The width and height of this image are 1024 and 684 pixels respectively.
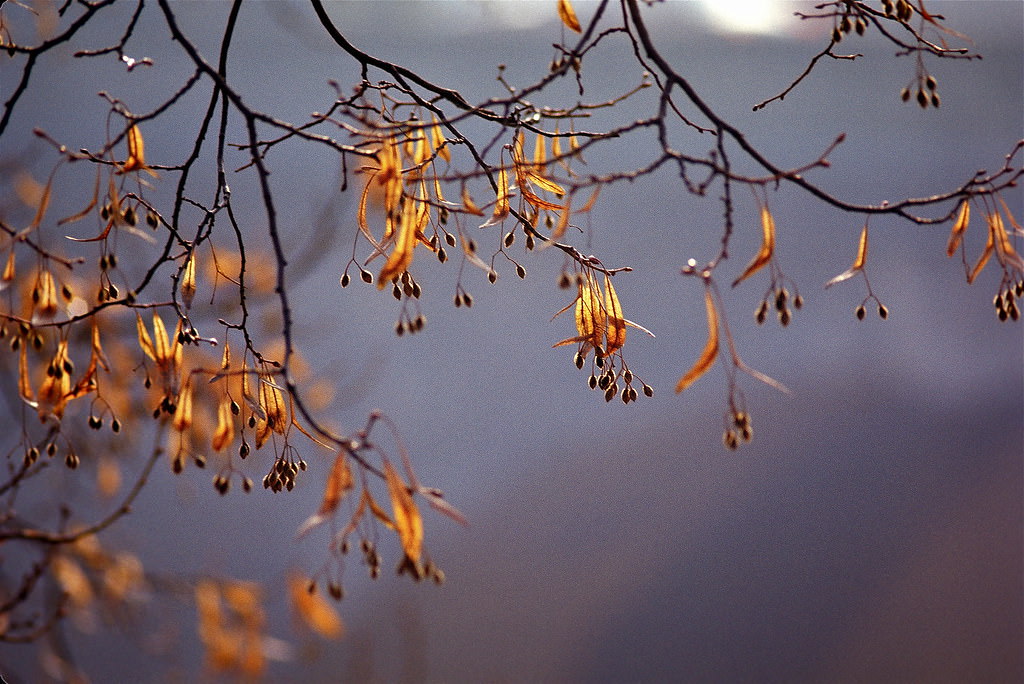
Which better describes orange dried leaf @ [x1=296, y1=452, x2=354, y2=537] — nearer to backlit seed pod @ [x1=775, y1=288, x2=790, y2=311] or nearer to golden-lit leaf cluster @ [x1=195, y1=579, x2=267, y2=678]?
backlit seed pod @ [x1=775, y1=288, x2=790, y2=311]

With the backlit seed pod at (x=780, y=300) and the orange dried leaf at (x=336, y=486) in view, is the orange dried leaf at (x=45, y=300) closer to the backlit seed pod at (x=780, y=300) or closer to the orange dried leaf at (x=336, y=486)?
the orange dried leaf at (x=336, y=486)

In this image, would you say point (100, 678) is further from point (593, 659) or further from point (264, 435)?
point (264, 435)

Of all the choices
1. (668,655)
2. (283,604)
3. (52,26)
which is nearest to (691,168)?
(668,655)

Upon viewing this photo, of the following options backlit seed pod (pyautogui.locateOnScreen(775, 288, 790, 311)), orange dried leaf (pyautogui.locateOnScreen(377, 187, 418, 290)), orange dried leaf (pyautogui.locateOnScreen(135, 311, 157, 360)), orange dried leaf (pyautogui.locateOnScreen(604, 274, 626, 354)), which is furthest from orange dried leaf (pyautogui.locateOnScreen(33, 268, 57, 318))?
backlit seed pod (pyautogui.locateOnScreen(775, 288, 790, 311))

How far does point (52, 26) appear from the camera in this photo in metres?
1.17

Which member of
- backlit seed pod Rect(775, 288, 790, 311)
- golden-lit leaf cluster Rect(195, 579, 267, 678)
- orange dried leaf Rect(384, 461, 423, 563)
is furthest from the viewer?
golden-lit leaf cluster Rect(195, 579, 267, 678)

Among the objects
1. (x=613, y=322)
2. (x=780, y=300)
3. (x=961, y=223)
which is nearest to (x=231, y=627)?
(x=613, y=322)

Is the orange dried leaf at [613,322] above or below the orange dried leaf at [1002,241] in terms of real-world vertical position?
below

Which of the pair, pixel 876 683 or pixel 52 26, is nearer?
pixel 52 26

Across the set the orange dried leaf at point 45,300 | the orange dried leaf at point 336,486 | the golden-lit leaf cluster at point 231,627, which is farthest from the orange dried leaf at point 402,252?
the golden-lit leaf cluster at point 231,627

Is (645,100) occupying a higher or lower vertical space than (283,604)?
higher

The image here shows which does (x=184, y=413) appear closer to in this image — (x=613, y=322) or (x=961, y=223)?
(x=613, y=322)

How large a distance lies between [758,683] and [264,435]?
87.1 inches

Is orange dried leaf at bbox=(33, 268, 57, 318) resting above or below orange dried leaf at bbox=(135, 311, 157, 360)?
above
